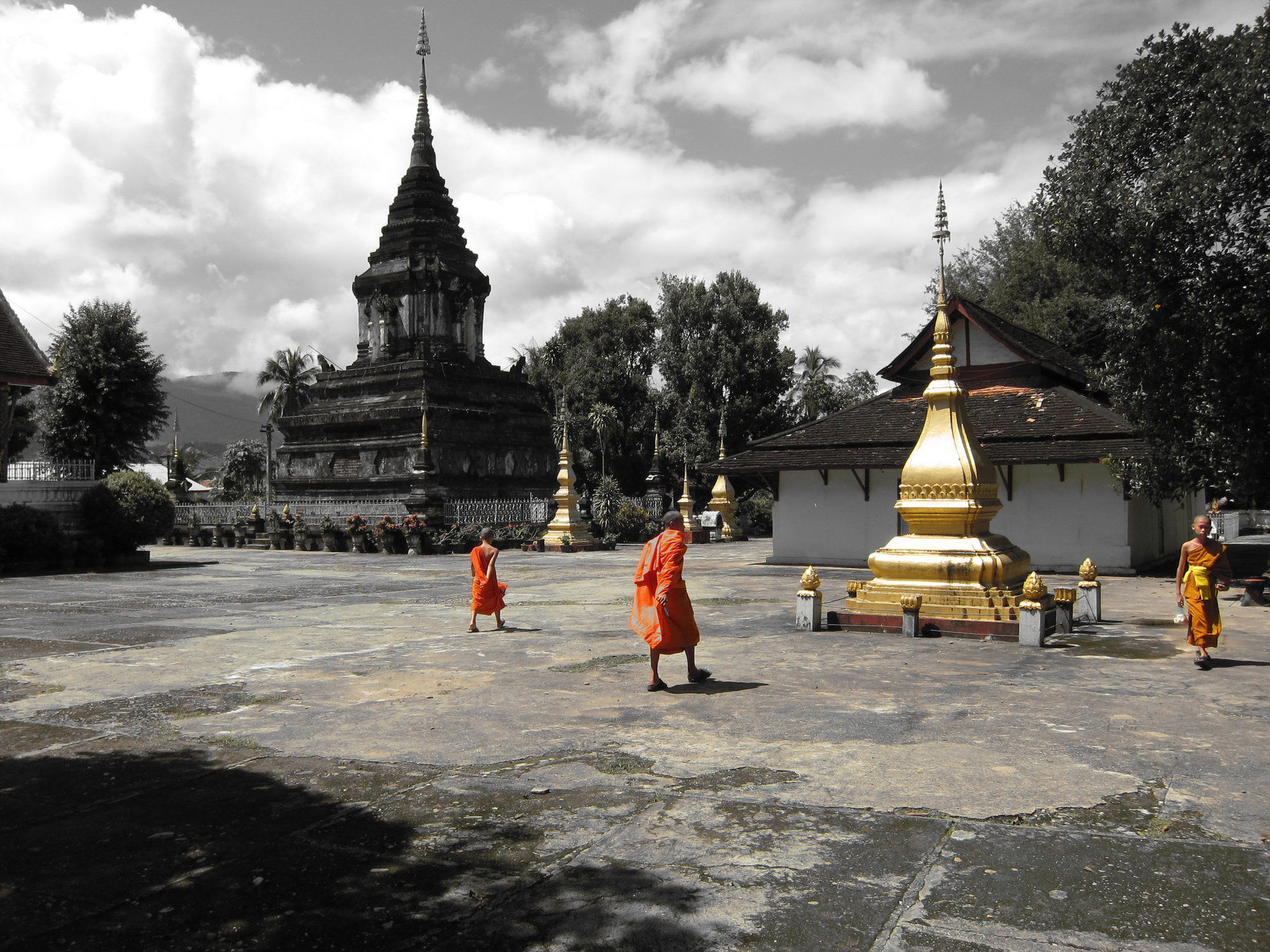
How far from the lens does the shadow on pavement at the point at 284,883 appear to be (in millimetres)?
3307

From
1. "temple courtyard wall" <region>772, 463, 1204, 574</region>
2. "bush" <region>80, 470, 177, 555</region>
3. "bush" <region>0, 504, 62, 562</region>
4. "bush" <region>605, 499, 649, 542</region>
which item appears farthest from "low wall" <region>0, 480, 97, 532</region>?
"temple courtyard wall" <region>772, 463, 1204, 574</region>

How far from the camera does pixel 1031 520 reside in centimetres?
2023

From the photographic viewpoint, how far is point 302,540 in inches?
1141

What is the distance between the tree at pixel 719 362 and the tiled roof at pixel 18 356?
94.8ft

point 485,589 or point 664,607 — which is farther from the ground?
point 664,607

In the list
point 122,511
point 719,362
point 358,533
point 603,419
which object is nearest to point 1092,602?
point 122,511

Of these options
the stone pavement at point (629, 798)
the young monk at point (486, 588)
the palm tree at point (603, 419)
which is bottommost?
the stone pavement at point (629, 798)

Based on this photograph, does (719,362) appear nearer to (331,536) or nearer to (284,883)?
(331,536)

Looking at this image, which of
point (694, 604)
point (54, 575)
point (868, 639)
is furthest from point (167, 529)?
point (868, 639)

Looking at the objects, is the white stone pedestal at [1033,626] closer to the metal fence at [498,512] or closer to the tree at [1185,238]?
the tree at [1185,238]

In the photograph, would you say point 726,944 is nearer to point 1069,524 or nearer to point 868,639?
point 868,639

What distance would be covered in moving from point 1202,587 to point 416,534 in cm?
2163

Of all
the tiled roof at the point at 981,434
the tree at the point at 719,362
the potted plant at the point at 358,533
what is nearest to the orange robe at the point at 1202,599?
the tiled roof at the point at 981,434

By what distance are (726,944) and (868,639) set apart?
7271mm
